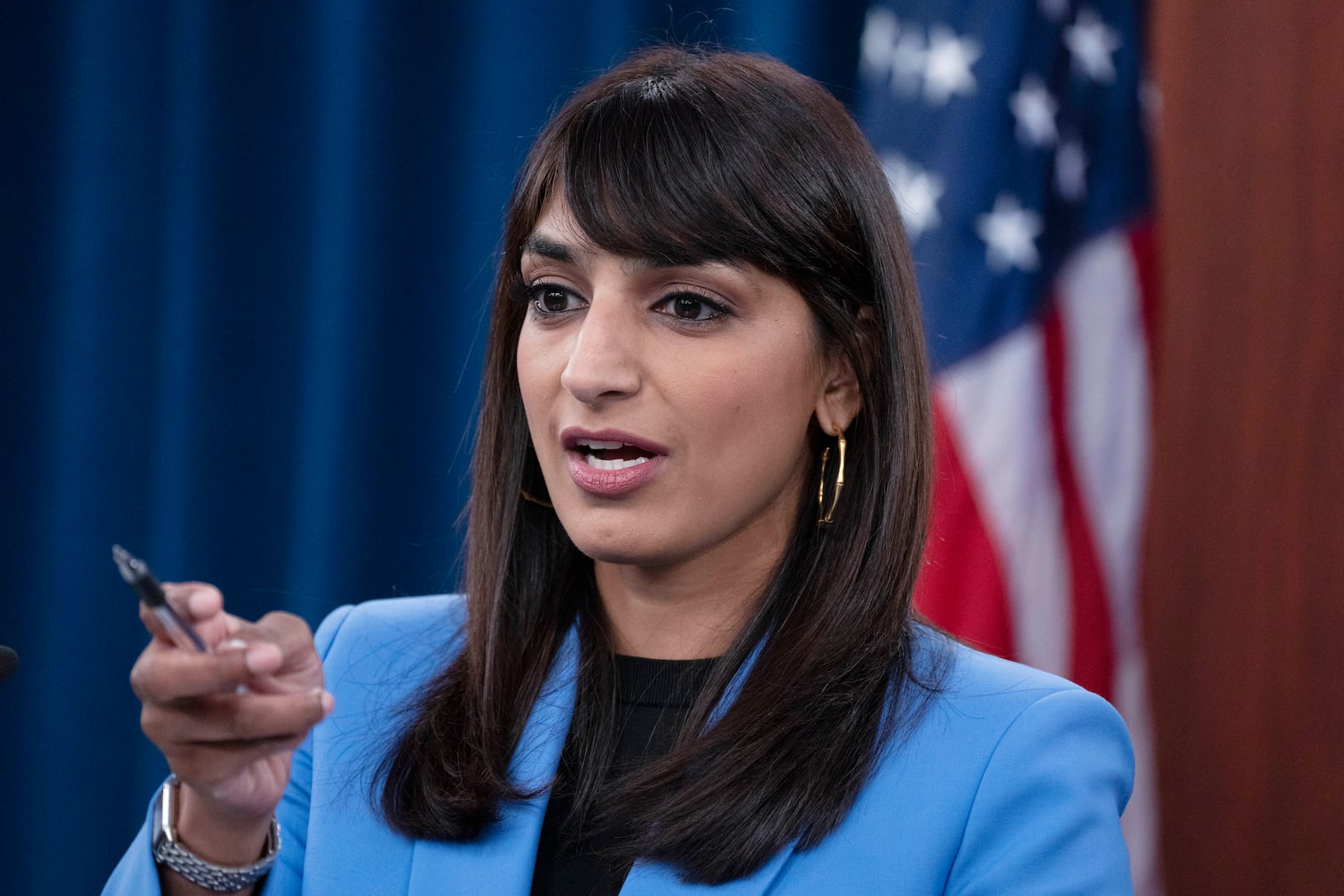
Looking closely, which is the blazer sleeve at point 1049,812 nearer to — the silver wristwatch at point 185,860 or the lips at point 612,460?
the lips at point 612,460

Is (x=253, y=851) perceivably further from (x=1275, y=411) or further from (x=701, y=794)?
(x=1275, y=411)

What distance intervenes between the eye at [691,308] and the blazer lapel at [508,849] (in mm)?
449

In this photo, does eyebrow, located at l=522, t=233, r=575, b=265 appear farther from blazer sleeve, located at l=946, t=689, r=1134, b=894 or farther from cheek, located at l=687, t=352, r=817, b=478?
blazer sleeve, located at l=946, t=689, r=1134, b=894

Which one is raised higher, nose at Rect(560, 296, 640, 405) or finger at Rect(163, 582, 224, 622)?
nose at Rect(560, 296, 640, 405)

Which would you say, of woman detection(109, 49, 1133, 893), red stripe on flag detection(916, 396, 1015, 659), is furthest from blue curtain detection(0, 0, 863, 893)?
woman detection(109, 49, 1133, 893)

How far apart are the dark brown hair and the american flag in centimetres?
74

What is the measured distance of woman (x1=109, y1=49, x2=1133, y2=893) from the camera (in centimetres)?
122

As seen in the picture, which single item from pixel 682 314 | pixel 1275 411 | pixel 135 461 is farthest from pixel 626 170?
pixel 135 461

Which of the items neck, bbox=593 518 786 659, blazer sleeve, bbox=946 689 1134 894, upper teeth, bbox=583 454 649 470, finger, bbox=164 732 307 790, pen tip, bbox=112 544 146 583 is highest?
pen tip, bbox=112 544 146 583

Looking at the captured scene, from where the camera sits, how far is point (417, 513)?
263cm

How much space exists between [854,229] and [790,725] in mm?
518

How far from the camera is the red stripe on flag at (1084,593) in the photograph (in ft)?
6.88

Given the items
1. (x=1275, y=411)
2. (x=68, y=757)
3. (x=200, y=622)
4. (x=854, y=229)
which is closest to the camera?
(x=200, y=622)

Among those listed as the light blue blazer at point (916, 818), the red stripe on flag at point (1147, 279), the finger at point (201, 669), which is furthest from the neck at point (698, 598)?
the red stripe on flag at point (1147, 279)
